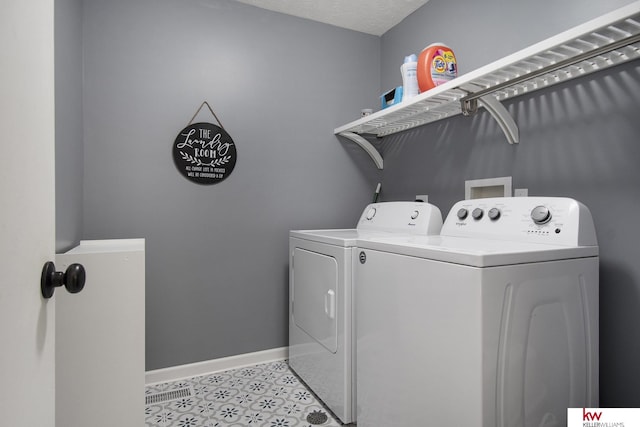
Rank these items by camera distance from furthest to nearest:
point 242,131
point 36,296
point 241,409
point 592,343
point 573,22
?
point 242,131
point 241,409
point 573,22
point 592,343
point 36,296

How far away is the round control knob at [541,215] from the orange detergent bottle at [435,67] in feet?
2.64

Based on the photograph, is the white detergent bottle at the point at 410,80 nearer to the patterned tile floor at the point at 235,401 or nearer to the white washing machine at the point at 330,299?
the white washing machine at the point at 330,299

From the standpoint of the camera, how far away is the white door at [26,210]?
1.65 ft

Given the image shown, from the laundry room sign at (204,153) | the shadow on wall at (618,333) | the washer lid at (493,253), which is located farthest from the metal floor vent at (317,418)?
the laundry room sign at (204,153)

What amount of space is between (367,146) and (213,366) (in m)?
1.87

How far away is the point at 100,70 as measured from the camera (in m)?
1.93

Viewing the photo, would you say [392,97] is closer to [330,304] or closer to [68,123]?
[330,304]

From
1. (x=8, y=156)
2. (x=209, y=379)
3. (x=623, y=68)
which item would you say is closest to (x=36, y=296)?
(x=8, y=156)

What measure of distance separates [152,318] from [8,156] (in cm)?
178

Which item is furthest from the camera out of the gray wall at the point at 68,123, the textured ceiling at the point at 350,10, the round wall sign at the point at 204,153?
the textured ceiling at the point at 350,10

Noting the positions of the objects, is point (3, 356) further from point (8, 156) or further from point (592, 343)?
point (592, 343)

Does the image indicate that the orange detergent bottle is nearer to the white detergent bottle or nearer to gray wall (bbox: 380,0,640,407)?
the white detergent bottle

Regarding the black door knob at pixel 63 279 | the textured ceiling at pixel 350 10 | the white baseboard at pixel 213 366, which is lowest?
the white baseboard at pixel 213 366

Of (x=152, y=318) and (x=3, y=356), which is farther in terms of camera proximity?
(x=152, y=318)
